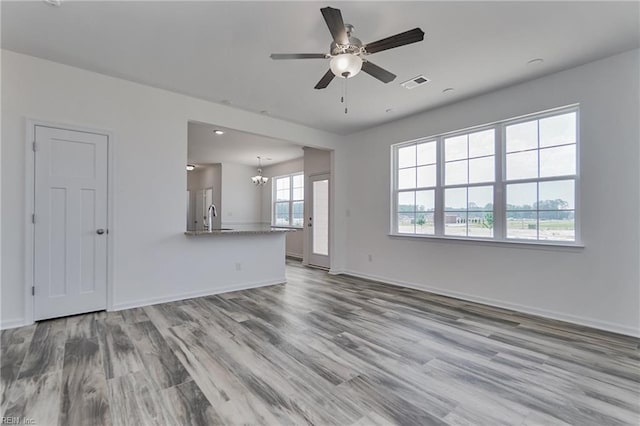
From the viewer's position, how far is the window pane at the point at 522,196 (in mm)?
3693

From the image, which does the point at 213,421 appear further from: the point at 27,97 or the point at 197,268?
the point at 27,97

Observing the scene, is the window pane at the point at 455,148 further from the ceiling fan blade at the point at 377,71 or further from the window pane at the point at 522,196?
the ceiling fan blade at the point at 377,71

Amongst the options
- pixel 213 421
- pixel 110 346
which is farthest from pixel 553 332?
pixel 110 346

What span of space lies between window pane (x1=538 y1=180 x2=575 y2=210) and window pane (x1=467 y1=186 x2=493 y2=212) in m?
0.58

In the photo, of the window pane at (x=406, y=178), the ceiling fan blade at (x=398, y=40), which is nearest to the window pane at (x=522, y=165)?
the window pane at (x=406, y=178)

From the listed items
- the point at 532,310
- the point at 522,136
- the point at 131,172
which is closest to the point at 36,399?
the point at 131,172

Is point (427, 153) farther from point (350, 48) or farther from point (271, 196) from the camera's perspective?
point (271, 196)

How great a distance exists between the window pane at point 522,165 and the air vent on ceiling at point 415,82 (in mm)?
1522

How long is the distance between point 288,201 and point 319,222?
221 centimetres

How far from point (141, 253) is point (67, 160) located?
1.31 metres

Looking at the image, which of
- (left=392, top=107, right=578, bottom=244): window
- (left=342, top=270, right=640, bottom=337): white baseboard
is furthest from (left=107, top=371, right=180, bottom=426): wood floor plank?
(left=392, top=107, right=578, bottom=244): window

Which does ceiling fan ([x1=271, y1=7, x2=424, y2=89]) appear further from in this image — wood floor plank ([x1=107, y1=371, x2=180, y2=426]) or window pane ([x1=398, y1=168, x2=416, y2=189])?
window pane ([x1=398, y1=168, x2=416, y2=189])

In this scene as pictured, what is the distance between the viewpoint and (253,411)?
1.77 metres

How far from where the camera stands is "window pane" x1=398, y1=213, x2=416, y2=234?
507cm
